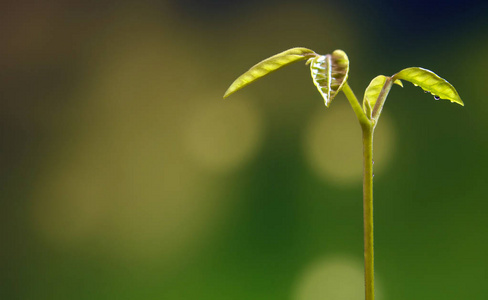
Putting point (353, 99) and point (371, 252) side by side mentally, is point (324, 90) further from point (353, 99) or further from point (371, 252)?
point (371, 252)

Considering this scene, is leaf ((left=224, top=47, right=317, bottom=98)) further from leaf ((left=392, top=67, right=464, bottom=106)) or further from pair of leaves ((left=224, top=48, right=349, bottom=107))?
leaf ((left=392, top=67, right=464, bottom=106))

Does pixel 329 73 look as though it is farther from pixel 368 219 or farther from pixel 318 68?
pixel 368 219

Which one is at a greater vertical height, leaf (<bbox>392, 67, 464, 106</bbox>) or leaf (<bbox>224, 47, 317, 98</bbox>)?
leaf (<bbox>224, 47, 317, 98</bbox>)

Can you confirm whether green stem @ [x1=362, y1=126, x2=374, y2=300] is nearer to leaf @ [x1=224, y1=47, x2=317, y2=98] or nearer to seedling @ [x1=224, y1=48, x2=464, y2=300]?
seedling @ [x1=224, y1=48, x2=464, y2=300]

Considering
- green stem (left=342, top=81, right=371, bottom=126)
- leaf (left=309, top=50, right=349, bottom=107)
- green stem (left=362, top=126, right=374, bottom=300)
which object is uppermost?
leaf (left=309, top=50, right=349, bottom=107)

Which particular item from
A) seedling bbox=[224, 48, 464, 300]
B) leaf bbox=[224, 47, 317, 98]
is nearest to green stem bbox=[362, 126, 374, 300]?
seedling bbox=[224, 48, 464, 300]

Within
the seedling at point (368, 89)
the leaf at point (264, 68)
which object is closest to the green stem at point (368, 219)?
the seedling at point (368, 89)

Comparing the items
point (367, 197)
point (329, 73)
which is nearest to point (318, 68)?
point (329, 73)

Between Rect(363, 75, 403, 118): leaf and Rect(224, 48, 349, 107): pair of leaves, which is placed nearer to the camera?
Rect(224, 48, 349, 107): pair of leaves
